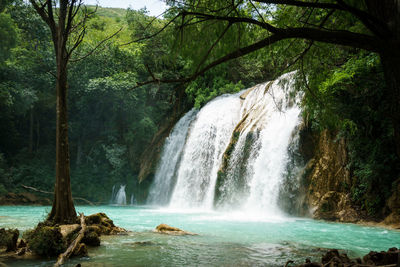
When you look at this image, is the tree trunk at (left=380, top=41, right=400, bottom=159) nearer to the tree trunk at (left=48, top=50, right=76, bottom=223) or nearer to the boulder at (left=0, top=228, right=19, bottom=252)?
the boulder at (left=0, top=228, right=19, bottom=252)

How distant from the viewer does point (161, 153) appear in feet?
76.9

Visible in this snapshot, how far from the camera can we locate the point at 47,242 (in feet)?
16.8

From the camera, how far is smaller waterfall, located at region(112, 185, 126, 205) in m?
25.4

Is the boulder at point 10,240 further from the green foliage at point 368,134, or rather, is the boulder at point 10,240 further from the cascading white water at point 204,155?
the cascading white water at point 204,155

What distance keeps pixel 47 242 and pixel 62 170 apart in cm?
223

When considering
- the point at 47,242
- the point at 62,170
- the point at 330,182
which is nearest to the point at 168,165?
the point at 330,182

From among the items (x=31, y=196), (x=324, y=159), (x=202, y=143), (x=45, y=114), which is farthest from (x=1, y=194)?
(x=324, y=159)

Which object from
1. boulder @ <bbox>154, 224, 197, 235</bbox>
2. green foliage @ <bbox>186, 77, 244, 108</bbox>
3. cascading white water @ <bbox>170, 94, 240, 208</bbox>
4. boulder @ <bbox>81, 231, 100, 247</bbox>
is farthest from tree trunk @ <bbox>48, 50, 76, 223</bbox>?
green foliage @ <bbox>186, 77, 244, 108</bbox>

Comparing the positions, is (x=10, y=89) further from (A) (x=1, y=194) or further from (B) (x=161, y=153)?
(B) (x=161, y=153)

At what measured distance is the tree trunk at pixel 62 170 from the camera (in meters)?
6.85

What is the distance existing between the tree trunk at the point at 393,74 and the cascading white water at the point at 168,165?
18.5 meters

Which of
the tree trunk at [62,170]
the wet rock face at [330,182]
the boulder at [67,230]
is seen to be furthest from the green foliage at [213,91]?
the boulder at [67,230]

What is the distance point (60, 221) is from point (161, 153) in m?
16.7

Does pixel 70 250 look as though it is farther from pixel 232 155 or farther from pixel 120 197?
pixel 120 197
